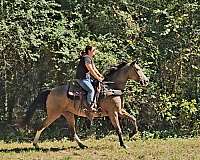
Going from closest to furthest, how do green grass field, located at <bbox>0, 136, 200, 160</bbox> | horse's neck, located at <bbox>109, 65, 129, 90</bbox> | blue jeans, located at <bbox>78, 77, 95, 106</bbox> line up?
green grass field, located at <bbox>0, 136, 200, 160</bbox>, blue jeans, located at <bbox>78, 77, 95, 106</bbox>, horse's neck, located at <bbox>109, 65, 129, 90</bbox>

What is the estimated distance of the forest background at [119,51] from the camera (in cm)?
1634

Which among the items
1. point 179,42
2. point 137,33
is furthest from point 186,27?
point 137,33

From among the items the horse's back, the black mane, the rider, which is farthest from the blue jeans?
the black mane

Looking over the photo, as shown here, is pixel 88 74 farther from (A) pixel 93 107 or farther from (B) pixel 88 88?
(A) pixel 93 107

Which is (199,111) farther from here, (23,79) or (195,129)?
(23,79)

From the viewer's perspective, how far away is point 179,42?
17078 millimetres

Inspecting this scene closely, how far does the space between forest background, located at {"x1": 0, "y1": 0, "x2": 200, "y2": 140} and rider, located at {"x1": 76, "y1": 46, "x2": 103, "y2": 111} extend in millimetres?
3780

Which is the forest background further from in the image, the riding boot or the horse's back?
the riding boot

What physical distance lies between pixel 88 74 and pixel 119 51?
4.56 metres

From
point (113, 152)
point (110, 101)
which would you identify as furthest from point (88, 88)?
point (113, 152)

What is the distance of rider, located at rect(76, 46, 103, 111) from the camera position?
12.1m

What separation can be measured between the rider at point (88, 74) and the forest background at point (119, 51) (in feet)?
12.4

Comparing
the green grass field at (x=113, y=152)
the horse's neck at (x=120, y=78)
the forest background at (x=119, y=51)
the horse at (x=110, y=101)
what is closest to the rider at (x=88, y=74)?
the horse at (x=110, y=101)

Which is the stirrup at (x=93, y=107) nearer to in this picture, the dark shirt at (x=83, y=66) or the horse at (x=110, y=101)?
the horse at (x=110, y=101)
